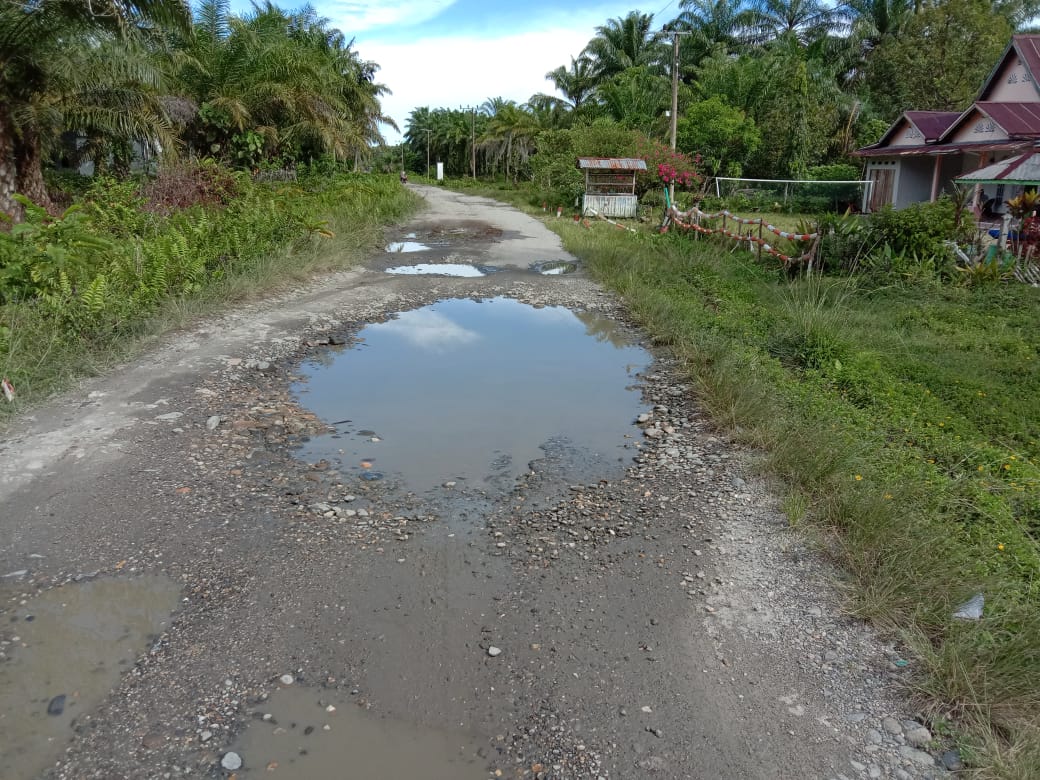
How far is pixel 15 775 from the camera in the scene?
2529mm

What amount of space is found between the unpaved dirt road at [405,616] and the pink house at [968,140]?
1505cm

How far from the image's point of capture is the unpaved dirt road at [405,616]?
8.90 ft

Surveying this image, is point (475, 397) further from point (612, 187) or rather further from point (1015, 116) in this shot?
point (1015, 116)

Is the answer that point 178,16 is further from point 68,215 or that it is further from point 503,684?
point 503,684

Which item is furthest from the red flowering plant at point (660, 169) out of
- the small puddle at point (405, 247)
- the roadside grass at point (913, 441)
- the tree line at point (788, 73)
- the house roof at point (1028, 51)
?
the roadside grass at point (913, 441)

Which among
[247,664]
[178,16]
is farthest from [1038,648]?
[178,16]

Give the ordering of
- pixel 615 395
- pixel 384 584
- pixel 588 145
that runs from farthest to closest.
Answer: pixel 588 145 → pixel 615 395 → pixel 384 584

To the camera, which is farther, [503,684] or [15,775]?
[503,684]

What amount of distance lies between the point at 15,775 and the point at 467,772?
1.51 metres

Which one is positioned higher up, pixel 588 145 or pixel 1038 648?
pixel 588 145

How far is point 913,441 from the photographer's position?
5586 millimetres

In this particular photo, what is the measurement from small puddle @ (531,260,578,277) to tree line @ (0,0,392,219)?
6.52 m

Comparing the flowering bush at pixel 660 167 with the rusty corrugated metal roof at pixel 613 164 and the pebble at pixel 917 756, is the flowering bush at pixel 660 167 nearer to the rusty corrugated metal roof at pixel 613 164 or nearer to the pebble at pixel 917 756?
the rusty corrugated metal roof at pixel 613 164

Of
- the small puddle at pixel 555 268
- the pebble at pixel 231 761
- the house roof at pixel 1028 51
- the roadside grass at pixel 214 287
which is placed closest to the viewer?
the pebble at pixel 231 761
